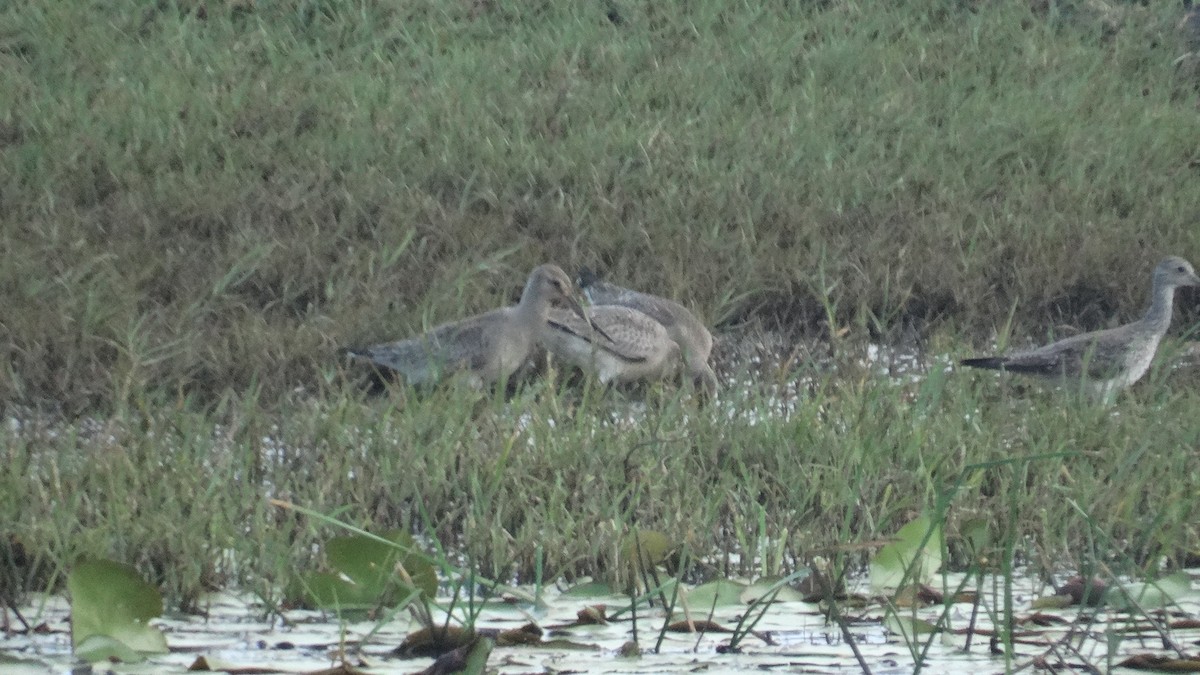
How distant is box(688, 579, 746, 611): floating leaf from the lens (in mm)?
4070

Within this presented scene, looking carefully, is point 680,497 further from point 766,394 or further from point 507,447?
point 766,394

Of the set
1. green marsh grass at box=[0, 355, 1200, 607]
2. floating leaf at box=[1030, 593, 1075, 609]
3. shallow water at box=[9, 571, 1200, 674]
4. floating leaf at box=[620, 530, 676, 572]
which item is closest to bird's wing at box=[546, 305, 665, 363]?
green marsh grass at box=[0, 355, 1200, 607]

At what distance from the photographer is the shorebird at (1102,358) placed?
6680 millimetres

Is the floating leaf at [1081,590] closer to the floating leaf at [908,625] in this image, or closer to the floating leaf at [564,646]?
the floating leaf at [908,625]

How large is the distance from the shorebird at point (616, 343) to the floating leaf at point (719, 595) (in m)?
3.06

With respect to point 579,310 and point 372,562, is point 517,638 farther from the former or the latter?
point 579,310

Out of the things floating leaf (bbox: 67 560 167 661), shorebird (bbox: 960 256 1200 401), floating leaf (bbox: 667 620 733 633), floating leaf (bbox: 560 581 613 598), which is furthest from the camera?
shorebird (bbox: 960 256 1200 401)

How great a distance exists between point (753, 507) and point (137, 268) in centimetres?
339

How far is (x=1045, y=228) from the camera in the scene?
8.45 meters

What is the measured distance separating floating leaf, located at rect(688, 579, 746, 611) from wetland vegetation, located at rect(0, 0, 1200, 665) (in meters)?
0.24

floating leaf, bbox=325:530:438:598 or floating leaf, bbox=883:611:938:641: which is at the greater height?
floating leaf, bbox=325:530:438:598

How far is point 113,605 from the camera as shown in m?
3.65

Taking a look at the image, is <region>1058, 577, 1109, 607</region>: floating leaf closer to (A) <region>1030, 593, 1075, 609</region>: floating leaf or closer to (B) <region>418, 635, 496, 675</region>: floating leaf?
(A) <region>1030, 593, 1075, 609</region>: floating leaf

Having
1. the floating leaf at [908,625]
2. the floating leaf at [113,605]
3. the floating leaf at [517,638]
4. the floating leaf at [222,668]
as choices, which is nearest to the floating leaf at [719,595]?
the floating leaf at [908,625]
